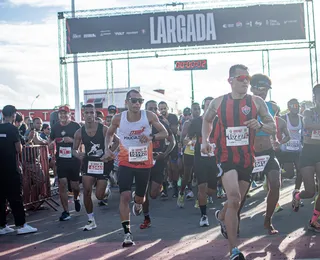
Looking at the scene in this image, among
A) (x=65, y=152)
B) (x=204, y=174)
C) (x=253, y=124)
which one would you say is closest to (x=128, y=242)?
(x=204, y=174)

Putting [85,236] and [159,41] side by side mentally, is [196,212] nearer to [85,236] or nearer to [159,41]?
[85,236]

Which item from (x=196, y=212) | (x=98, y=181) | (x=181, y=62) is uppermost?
(x=181, y=62)

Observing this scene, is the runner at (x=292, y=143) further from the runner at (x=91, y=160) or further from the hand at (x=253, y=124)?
the hand at (x=253, y=124)

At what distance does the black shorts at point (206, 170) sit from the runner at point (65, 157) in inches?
95.6

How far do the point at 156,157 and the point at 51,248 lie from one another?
6.88ft

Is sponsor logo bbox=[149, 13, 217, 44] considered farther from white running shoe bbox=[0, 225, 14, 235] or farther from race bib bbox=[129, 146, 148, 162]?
race bib bbox=[129, 146, 148, 162]

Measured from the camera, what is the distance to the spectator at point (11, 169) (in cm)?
743

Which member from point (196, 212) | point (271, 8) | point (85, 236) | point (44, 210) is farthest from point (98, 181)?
point (271, 8)

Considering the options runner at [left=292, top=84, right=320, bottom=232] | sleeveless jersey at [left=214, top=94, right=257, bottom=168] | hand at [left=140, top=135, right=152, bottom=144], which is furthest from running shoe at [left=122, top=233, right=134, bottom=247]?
runner at [left=292, top=84, right=320, bottom=232]

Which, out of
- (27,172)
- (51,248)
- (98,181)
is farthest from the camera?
(27,172)

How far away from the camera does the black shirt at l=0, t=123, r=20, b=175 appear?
7426mm

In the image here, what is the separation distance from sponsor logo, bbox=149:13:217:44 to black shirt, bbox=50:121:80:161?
33.9ft

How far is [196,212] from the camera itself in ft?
28.9

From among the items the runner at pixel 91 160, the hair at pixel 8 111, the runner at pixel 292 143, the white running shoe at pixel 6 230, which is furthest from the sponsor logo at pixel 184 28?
the white running shoe at pixel 6 230
